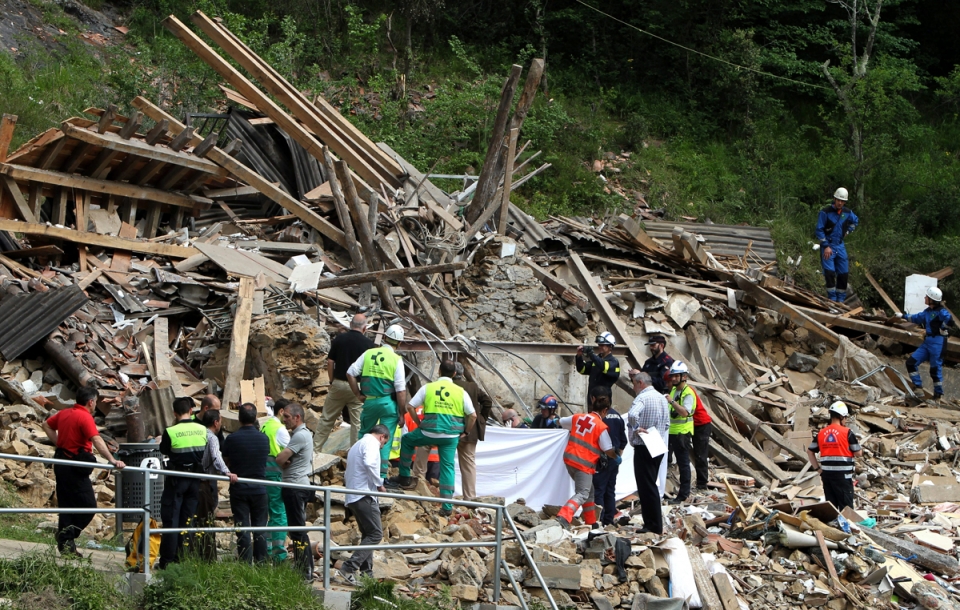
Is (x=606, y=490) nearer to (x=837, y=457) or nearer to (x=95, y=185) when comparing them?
(x=837, y=457)

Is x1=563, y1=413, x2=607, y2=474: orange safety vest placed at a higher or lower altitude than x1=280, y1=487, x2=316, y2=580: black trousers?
higher

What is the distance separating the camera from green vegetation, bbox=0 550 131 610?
22.7 ft

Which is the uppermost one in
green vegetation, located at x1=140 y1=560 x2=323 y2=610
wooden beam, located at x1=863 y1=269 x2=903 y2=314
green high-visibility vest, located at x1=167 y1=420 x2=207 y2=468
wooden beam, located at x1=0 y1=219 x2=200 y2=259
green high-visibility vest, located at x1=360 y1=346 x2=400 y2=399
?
wooden beam, located at x1=0 y1=219 x2=200 y2=259

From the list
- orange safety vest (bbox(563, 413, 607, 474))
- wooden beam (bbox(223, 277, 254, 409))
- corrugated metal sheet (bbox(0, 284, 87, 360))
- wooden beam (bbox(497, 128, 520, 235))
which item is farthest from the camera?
wooden beam (bbox(497, 128, 520, 235))

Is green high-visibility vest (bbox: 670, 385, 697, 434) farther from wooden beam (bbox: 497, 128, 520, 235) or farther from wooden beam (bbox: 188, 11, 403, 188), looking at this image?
wooden beam (bbox: 188, 11, 403, 188)

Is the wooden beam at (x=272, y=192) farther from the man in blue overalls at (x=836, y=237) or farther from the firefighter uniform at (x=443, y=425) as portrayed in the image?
the man in blue overalls at (x=836, y=237)

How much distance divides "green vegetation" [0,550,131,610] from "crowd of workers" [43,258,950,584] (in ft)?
1.52

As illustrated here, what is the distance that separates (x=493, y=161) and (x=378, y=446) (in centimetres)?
831

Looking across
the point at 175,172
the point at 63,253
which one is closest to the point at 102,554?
the point at 63,253

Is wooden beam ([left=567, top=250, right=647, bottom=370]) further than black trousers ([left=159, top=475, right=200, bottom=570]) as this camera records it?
Yes

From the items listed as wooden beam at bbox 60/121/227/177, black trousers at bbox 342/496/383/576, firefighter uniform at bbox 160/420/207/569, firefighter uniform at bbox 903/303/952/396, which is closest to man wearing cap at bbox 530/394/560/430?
black trousers at bbox 342/496/383/576

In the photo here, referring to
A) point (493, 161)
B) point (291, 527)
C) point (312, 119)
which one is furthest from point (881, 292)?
point (291, 527)

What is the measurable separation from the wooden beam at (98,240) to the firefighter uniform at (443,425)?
19.1 feet

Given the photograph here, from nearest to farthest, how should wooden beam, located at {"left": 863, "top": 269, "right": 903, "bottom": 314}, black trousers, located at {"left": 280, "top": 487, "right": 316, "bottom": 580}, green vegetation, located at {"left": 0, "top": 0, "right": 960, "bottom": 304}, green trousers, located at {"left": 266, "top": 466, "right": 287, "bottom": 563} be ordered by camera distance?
black trousers, located at {"left": 280, "top": 487, "right": 316, "bottom": 580}, green trousers, located at {"left": 266, "top": 466, "right": 287, "bottom": 563}, wooden beam, located at {"left": 863, "top": 269, "right": 903, "bottom": 314}, green vegetation, located at {"left": 0, "top": 0, "right": 960, "bottom": 304}
